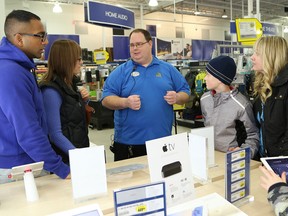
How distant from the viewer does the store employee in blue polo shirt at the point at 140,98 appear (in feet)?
7.68

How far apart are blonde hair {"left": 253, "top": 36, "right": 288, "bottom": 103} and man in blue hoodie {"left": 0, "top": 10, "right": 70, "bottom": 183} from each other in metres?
1.32

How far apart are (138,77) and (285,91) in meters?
1.11

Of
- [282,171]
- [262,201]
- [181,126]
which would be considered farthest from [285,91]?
[181,126]

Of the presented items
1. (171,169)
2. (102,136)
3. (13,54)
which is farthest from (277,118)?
(102,136)

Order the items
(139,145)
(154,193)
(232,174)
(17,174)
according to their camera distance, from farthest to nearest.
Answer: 1. (139,145)
2. (17,174)
3. (232,174)
4. (154,193)

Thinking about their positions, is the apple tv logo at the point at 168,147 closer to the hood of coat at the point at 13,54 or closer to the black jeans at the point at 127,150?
the hood of coat at the point at 13,54

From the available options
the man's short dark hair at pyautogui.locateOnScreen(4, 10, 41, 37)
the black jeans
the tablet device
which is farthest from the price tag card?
the man's short dark hair at pyautogui.locateOnScreen(4, 10, 41, 37)

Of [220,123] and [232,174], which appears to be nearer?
[232,174]

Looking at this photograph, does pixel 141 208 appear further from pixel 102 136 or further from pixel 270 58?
pixel 102 136

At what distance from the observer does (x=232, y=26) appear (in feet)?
26.0

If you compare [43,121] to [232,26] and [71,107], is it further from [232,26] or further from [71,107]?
[232,26]

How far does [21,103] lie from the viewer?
142 centimetres

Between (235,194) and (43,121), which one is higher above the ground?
(43,121)

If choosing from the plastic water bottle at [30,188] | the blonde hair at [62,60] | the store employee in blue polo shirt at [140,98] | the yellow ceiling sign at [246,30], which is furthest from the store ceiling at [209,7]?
the plastic water bottle at [30,188]
